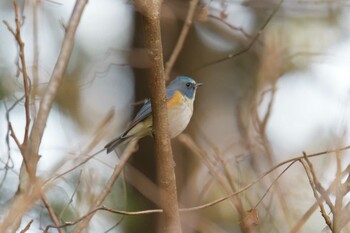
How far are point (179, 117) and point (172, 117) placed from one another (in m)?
0.06

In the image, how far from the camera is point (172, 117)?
520 cm

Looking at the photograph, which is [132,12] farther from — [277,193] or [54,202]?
[277,193]

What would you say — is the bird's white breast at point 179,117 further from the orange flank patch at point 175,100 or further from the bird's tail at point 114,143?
the bird's tail at point 114,143

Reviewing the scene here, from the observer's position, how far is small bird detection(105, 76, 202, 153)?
5082 millimetres

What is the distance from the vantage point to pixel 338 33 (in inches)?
274

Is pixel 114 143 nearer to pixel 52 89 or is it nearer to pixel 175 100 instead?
pixel 175 100

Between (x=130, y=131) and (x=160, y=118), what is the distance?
1.78m

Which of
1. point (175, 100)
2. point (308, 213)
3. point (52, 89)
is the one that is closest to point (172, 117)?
point (175, 100)

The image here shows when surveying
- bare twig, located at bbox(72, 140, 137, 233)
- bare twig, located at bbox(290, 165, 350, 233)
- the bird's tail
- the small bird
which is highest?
the small bird

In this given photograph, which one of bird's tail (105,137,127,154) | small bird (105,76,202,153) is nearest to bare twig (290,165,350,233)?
small bird (105,76,202,153)

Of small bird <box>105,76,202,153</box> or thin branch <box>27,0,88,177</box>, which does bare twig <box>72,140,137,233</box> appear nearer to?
thin branch <box>27,0,88,177</box>

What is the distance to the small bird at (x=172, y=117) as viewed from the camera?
508cm

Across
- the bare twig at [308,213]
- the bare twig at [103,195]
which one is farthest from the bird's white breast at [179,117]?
the bare twig at [308,213]

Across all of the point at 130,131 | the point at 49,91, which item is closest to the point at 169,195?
the point at 49,91
